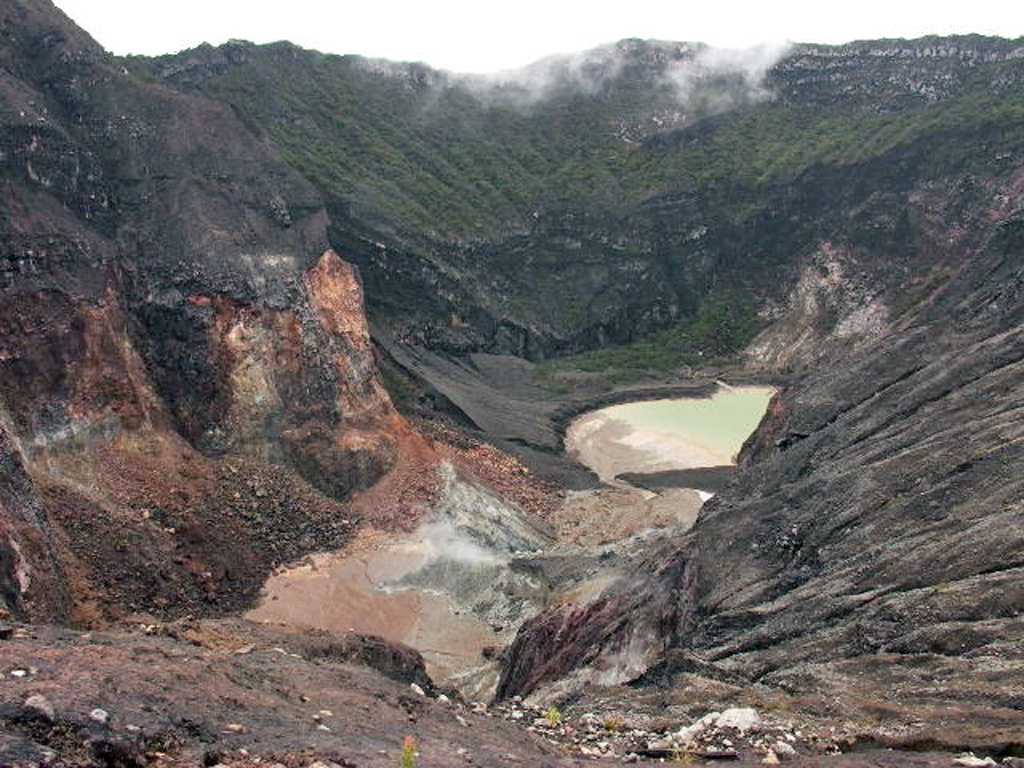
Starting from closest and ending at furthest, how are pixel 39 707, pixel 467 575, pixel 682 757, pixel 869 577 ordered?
pixel 39 707
pixel 682 757
pixel 869 577
pixel 467 575

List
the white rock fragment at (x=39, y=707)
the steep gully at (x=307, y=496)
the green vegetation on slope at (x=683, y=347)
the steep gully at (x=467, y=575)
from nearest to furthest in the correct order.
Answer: the white rock fragment at (x=39, y=707), the steep gully at (x=307, y=496), the steep gully at (x=467, y=575), the green vegetation on slope at (x=683, y=347)

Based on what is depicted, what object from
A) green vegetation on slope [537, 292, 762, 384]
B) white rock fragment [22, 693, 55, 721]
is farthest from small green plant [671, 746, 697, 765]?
green vegetation on slope [537, 292, 762, 384]

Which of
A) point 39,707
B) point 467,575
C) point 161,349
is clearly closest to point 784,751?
point 39,707

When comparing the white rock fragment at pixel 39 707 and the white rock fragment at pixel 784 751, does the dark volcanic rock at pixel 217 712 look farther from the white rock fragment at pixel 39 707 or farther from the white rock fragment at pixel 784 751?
the white rock fragment at pixel 784 751

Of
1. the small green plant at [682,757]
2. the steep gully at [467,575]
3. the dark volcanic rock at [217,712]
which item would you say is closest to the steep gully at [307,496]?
the dark volcanic rock at [217,712]

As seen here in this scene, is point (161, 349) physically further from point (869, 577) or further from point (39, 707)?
point (39, 707)

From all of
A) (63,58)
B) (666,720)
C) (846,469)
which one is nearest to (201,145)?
(63,58)

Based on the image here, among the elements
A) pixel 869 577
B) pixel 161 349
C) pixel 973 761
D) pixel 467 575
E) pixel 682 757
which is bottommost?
pixel 682 757

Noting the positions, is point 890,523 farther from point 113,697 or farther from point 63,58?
point 63,58

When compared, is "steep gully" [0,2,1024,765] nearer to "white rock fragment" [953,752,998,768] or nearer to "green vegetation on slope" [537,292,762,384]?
"white rock fragment" [953,752,998,768]
